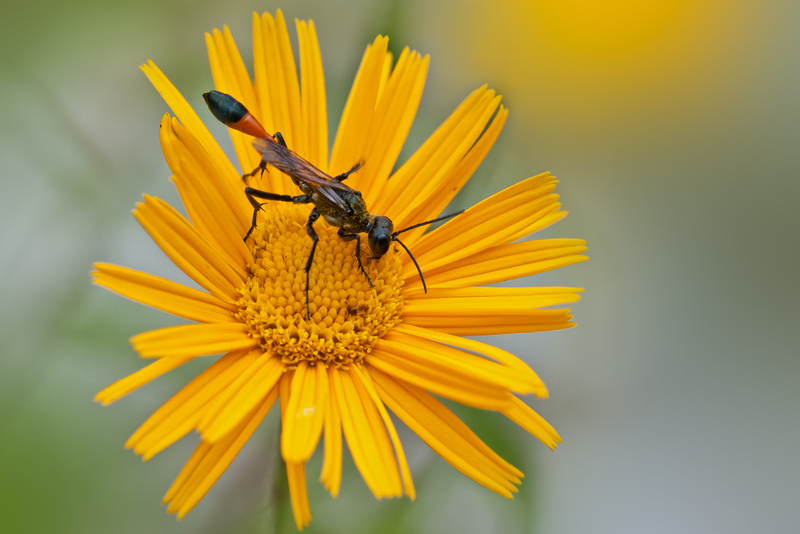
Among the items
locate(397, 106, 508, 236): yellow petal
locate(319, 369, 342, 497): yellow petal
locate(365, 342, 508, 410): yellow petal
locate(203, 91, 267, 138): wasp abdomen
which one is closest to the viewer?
locate(319, 369, 342, 497): yellow petal

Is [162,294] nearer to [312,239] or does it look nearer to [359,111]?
[312,239]

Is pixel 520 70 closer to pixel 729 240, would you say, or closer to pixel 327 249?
pixel 729 240

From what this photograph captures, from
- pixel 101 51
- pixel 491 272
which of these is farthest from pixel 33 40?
pixel 491 272

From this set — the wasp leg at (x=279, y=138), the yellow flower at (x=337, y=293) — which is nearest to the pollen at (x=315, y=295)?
the yellow flower at (x=337, y=293)

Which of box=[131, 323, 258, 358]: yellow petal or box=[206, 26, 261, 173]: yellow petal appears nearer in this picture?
box=[131, 323, 258, 358]: yellow petal

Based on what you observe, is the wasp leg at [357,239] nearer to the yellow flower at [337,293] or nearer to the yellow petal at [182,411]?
the yellow flower at [337,293]

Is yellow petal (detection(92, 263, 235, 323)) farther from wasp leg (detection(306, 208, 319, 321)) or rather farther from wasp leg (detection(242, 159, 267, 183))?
wasp leg (detection(242, 159, 267, 183))

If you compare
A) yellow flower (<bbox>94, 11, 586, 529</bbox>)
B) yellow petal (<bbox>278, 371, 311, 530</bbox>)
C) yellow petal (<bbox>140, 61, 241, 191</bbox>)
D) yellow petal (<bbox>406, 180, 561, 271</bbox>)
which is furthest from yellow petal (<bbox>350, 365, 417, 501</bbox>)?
yellow petal (<bbox>140, 61, 241, 191</bbox>)
